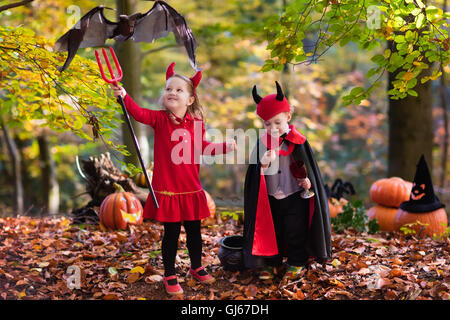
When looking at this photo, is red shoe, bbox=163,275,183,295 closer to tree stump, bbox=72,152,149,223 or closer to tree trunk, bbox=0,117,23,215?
tree stump, bbox=72,152,149,223

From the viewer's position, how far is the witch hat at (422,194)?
15.4ft

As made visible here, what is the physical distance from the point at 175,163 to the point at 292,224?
115 centimetres

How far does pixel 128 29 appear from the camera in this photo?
3420mm

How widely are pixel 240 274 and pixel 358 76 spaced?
36.4 ft

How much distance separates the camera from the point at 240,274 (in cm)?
355

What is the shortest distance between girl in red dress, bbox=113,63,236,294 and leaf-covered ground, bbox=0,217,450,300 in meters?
0.43

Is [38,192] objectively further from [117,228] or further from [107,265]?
[107,265]

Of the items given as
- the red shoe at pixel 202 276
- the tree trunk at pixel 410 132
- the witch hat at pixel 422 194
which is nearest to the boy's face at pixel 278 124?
the red shoe at pixel 202 276

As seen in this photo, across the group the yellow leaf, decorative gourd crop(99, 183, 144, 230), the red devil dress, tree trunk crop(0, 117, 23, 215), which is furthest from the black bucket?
tree trunk crop(0, 117, 23, 215)

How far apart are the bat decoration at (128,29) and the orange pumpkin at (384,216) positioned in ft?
11.7

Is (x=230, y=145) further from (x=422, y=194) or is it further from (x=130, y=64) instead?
(x=130, y=64)

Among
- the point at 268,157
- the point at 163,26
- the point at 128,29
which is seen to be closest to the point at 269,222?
the point at 268,157

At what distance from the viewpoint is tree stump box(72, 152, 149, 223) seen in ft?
18.1

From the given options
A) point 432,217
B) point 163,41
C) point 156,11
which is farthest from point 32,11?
point 432,217
